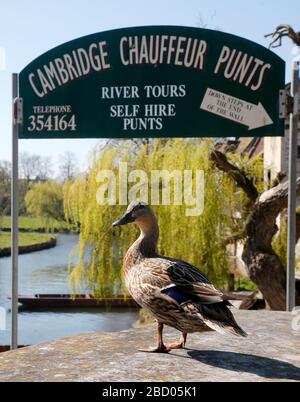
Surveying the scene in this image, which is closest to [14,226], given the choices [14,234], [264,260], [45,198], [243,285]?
[14,234]

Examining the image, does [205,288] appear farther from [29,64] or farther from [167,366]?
[29,64]

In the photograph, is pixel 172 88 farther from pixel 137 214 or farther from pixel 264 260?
pixel 264 260

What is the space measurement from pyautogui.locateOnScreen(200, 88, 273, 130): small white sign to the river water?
37.9 ft

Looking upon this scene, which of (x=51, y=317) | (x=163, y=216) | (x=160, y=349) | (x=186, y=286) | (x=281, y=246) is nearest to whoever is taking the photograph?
(x=186, y=286)

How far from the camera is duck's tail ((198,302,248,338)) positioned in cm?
294

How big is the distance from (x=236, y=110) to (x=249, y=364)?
129 inches

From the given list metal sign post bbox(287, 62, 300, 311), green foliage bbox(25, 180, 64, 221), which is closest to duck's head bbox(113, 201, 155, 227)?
metal sign post bbox(287, 62, 300, 311)

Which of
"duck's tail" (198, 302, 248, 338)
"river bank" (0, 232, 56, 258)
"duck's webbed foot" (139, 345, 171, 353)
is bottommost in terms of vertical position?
"river bank" (0, 232, 56, 258)

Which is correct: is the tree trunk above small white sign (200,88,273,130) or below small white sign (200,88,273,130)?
below

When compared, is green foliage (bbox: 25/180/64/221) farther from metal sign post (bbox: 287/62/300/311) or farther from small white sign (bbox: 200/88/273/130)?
metal sign post (bbox: 287/62/300/311)

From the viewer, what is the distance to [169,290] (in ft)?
10.3
